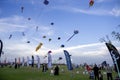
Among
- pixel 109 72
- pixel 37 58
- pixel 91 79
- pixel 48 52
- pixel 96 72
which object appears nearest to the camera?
pixel 109 72

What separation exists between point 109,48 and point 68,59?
55.2 feet

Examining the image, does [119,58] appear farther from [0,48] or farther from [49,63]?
[49,63]

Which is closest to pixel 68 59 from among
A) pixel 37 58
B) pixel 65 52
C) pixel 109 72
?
pixel 65 52

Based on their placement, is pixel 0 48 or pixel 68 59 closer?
pixel 0 48

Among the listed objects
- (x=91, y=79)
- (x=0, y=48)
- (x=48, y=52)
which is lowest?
(x=91, y=79)

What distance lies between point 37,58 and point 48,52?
46.1 ft

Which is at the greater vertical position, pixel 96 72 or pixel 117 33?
pixel 117 33

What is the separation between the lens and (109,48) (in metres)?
18.0

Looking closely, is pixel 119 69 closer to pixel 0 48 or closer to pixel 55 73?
pixel 0 48

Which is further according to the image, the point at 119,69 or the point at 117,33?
the point at 117,33

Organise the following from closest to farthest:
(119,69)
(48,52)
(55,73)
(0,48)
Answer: (119,69) → (0,48) → (55,73) → (48,52)

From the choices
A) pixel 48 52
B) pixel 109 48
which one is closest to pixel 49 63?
pixel 48 52

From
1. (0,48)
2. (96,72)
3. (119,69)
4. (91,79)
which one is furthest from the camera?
(91,79)

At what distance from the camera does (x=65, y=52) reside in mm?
34594
